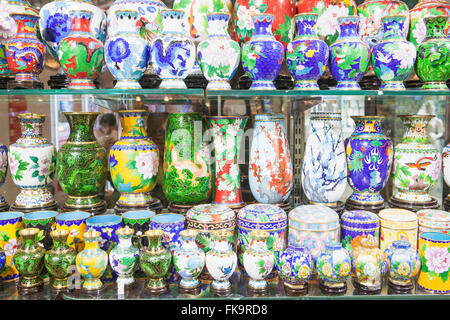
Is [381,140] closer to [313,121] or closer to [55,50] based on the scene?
[313,121]

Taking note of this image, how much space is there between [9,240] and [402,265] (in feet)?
4.29

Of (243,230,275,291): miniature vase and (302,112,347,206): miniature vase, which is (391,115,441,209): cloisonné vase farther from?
(243,230,275,291): miniature vase

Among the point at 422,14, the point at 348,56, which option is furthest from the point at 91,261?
the point at 422,14

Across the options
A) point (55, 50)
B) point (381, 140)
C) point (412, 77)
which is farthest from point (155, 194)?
point (412, 77)

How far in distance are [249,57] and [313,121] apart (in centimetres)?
35

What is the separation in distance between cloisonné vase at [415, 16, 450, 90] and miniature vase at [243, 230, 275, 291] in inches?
32.6

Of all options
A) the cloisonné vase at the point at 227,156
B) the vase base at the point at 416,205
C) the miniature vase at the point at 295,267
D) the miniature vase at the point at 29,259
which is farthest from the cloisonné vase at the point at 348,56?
the miniature vase at the point at 29,259

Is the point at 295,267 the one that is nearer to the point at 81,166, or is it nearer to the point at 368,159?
the point at 368,159

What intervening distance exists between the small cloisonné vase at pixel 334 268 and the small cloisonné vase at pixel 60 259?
80 cm

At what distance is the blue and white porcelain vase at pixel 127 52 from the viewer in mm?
1226

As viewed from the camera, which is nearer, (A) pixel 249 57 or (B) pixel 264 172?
(A) pixel 249 57

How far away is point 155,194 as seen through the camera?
1.61 metres

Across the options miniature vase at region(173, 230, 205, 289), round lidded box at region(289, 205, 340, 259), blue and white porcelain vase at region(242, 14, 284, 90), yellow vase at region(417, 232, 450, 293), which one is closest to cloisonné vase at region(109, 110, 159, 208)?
miniature vase at region(173, 230, 205, 289)

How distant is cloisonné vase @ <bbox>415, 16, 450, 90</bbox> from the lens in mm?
1300
